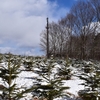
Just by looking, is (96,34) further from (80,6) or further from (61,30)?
(61,30)

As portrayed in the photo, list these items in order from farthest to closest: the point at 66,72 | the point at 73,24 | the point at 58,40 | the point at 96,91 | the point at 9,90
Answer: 1. the point at 58,40
2. the point at 73,24
3. the point at 66,72
4. the point at 96,91
5. the point at 9,90

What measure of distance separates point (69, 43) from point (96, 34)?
328 inches

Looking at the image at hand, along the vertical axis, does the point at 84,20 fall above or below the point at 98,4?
below

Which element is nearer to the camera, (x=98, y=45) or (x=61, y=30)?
(x=98, y=45)

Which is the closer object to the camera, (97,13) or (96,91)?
(96,91)

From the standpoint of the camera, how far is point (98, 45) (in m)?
31.7

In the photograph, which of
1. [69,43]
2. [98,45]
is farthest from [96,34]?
[69,43]

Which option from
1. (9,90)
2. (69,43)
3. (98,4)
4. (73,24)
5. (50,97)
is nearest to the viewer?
(9,90)

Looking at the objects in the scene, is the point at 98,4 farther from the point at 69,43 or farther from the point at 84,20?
the point at 69,43

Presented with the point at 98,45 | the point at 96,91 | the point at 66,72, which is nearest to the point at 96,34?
the point at 98,45

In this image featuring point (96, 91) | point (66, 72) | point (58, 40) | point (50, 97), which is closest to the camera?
point (50, 97)

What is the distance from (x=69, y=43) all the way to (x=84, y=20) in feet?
27.7

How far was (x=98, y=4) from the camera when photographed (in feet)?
103

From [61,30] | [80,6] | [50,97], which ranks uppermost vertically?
[80,6]
